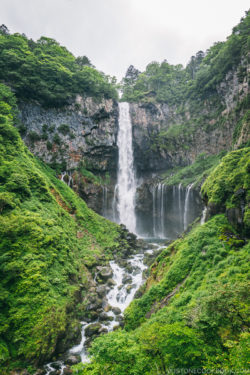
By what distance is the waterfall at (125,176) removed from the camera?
30.8m

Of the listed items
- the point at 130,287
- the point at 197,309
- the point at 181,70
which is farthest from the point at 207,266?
the point at 181,70

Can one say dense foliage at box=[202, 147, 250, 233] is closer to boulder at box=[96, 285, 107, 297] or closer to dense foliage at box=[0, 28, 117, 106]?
boulder at box=[96, 285, 107, 297]

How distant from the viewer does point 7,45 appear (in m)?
21.6

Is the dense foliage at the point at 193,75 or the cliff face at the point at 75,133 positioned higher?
the dense foliage at the point at 193,75

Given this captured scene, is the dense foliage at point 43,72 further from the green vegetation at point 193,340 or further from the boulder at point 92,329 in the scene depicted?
the green vegetation at point 193,340

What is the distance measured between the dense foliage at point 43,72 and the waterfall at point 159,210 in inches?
693

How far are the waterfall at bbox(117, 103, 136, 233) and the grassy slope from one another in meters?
14.5

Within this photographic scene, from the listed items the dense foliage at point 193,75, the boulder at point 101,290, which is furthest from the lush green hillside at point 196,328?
the dense foliage at point 193,75

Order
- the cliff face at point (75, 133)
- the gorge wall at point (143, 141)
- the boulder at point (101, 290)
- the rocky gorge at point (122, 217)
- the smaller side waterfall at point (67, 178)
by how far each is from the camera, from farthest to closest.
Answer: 1. the smaller side waterfall at point (67, 178)
2. the gorge wall at point (143, 141)
3. the cliff face at point (75, 133)
4. the boulder at point (101, 290)
5. the rocky gorge at point (122, 217)

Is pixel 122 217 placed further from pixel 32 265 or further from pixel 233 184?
pixel 233 184

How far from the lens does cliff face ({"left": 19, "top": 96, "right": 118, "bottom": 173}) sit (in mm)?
24091

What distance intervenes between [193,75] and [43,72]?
1244 inches

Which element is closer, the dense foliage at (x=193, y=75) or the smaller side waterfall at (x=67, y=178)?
the dense foliage at (x=193, y=75)

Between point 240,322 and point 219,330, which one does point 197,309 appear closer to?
point 219,330
